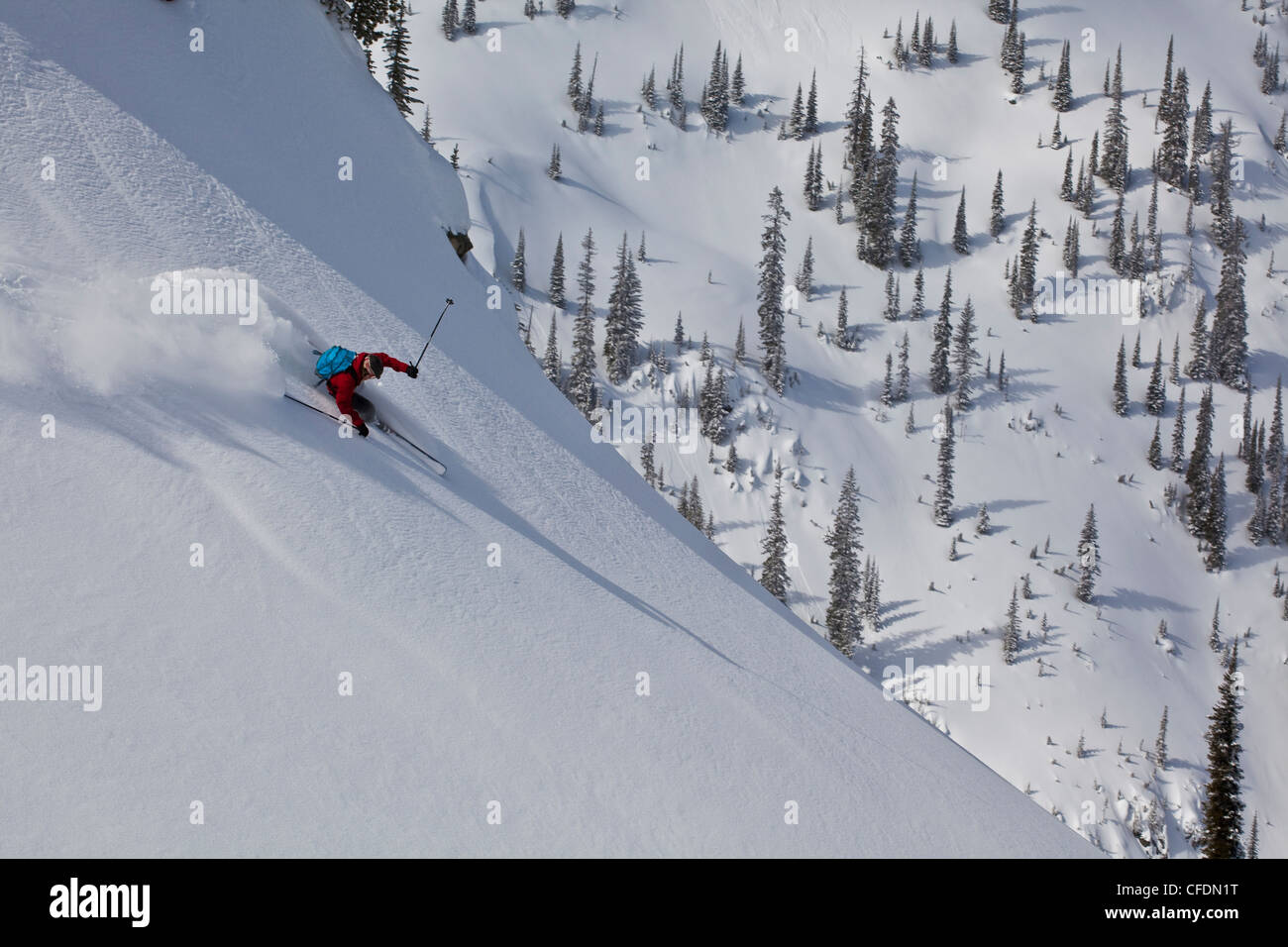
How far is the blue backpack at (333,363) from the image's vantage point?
12.0 m

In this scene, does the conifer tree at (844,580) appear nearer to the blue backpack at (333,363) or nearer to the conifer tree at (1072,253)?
the conifer tree at (1072,253)

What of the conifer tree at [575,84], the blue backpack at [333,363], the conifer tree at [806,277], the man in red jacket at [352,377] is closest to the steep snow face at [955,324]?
the conifer tree at [575,84]

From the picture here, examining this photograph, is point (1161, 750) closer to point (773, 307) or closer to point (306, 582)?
point (773, 307)

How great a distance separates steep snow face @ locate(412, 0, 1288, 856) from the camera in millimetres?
81938

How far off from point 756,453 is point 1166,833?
1951 inches

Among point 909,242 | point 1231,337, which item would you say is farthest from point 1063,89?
point 1231,337

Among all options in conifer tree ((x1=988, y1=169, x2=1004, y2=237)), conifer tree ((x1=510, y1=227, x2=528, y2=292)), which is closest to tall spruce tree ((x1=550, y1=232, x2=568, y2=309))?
conifer tree ((x1=510, y1=227, x2=528, y2=292))

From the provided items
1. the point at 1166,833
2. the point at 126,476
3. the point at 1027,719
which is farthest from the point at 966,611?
the point at 126,476

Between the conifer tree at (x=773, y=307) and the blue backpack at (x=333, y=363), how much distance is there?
9565 cm

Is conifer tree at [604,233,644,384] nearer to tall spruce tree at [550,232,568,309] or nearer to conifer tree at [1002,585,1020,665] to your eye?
tall spruce tree at [550,232,568,309]

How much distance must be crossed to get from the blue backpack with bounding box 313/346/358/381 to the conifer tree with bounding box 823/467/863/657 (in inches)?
2711

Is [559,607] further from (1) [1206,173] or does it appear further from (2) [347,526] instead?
(1) [1206,173]

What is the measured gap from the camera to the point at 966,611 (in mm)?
86688
